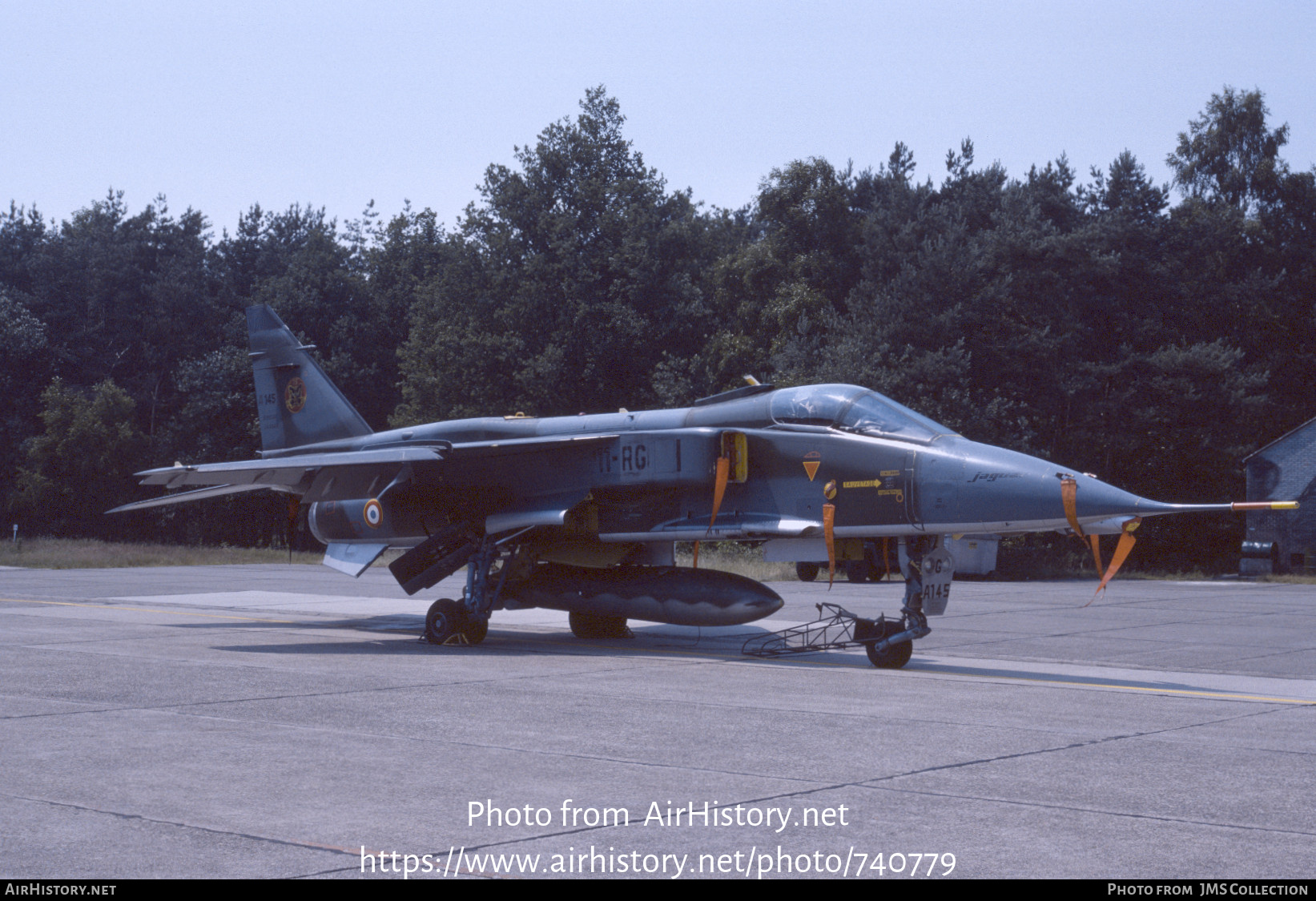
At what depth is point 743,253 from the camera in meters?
55.2

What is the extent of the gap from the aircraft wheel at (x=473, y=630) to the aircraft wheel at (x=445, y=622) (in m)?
0.06

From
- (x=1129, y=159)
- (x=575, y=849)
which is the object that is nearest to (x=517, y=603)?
(x=575, y=849)

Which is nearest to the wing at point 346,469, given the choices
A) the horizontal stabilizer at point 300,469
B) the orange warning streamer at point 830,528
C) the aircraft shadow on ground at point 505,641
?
the horizontal stabilizer at point 300,469

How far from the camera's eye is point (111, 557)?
40.2 m

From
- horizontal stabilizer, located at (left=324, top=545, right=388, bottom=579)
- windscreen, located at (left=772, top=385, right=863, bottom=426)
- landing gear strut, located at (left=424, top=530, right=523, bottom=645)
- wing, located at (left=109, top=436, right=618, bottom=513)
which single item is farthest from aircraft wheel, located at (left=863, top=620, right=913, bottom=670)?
horizontal stabilizer, located at (left=324, top=545, right=388, bottom=579)

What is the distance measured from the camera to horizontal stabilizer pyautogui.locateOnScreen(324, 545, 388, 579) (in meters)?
18.4

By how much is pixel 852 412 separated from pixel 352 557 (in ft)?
27.7

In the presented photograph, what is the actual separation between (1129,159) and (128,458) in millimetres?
47202

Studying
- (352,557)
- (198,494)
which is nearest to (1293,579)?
(352,557)

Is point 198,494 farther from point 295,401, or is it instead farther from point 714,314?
point 714,314

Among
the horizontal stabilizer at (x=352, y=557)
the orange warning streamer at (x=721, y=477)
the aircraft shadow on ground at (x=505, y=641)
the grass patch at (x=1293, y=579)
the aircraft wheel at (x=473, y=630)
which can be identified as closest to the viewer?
the orange warning streamer at (x=721, y=477)

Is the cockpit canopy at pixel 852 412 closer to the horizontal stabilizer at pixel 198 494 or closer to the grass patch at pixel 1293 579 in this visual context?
the horizontal stabilizer at pixel 198 494

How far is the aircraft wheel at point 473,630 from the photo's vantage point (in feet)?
54.3

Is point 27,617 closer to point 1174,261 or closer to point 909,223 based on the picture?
point 909,223
